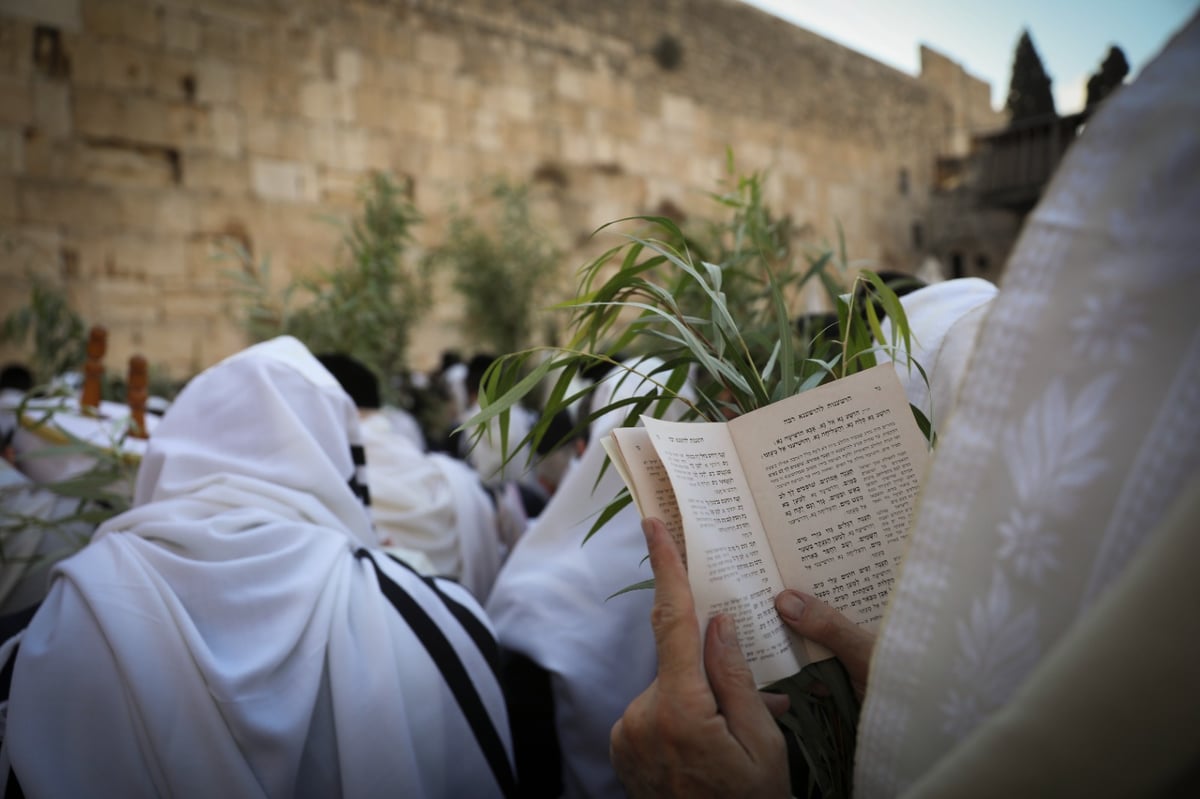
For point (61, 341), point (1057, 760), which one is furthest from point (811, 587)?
point (61, 341)

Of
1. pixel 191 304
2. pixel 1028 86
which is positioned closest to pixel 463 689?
pixel 191 304

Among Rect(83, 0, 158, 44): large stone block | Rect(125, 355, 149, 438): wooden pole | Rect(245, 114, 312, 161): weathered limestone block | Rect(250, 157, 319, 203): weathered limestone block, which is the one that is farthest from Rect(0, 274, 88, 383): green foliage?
Rect(83, 0, 158, 44): large stone block

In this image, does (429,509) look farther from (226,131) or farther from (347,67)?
(347,67)

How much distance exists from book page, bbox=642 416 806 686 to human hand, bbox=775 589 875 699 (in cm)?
2

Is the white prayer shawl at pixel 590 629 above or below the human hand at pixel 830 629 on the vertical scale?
below

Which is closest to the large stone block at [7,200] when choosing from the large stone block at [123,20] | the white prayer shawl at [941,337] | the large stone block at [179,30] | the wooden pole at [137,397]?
the large stone block at [123,20]

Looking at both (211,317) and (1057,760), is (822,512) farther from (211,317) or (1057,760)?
(211,317)

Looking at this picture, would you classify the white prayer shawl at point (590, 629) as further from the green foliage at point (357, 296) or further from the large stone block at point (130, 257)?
the large stone block at point (130, 257)

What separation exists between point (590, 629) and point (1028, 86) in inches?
422

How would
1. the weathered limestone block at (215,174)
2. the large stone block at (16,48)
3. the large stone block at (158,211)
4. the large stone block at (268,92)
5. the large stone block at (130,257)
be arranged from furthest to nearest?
1. the large stone block at (268,92)
2. the weathered limestone block at (215,174)
3. the large stone block at (158,211)
4. the large stone block at (130,257)
5. the large stone block at (16,48)

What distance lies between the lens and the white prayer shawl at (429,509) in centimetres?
303

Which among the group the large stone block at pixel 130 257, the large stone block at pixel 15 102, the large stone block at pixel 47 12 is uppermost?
the large stone block at pixel 47 12

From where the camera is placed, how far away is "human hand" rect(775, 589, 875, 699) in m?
0.92

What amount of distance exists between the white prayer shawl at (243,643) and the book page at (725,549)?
1023mm
